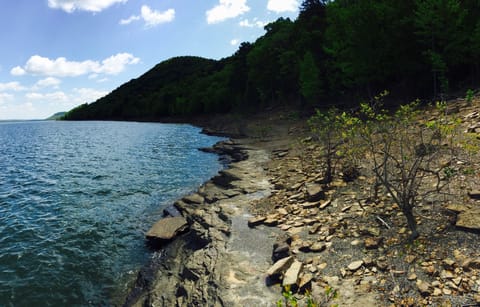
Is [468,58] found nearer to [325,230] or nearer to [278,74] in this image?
[325,230]

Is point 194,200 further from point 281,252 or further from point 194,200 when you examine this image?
point 281,252

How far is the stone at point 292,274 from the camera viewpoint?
700cm

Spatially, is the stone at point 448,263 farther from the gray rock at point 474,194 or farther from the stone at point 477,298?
the gray rock at point 474,194

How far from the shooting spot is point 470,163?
1102 centimetres

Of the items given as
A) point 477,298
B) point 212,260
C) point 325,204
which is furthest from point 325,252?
point 212,260

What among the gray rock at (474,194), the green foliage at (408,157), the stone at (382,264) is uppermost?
the green foliage at (408,157)

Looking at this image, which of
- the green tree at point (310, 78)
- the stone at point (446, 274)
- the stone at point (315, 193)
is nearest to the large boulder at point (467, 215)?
the stone at point (446, 274)

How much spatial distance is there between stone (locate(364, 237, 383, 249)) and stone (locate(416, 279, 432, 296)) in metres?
1.71

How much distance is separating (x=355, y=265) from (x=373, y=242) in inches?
46.1

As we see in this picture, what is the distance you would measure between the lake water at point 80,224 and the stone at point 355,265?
8100mm

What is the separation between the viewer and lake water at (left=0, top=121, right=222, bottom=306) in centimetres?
1023

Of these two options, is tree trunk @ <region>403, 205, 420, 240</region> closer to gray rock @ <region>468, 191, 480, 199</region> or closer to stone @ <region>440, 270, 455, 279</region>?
stone @ <region>440, 270, 455, 279</region>

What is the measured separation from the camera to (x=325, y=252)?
8.35m

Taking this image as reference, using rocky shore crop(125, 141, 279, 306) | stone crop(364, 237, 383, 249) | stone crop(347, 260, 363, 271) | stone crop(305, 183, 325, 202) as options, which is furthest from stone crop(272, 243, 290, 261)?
stone crop(305, 183, 325, 202)
